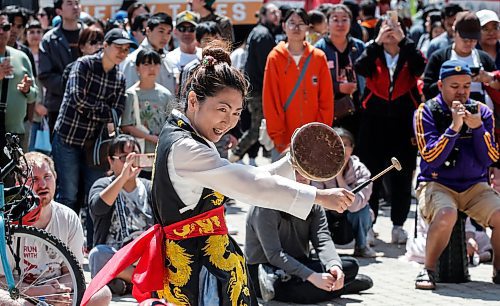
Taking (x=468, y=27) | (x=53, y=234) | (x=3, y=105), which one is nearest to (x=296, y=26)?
(x=468, y=27)

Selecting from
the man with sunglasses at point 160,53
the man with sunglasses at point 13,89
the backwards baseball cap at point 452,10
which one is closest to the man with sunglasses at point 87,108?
the man with sunglasses at point 13,89

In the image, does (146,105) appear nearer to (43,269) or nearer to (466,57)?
(43,269)

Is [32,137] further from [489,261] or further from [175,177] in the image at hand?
[175,177]

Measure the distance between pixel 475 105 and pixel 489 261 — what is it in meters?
1.51

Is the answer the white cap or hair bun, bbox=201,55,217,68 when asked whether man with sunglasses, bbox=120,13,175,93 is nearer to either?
the white cap

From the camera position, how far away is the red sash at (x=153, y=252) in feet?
13.0

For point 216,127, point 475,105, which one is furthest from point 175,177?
point 475,105

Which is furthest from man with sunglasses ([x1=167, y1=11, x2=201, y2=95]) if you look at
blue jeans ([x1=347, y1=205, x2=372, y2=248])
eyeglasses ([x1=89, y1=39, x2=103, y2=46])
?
blue jeans ([x1=347, y1=205, x2=372, y2=248])

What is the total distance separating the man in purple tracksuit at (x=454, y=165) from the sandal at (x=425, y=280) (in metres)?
0.03

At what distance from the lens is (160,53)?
8.75 m

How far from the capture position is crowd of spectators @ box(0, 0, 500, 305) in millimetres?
6586

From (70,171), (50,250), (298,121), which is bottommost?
(70,171)

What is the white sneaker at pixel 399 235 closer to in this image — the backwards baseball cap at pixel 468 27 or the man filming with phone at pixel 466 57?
the man filming with phone at pixel 466 57

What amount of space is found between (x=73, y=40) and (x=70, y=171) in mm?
1901
